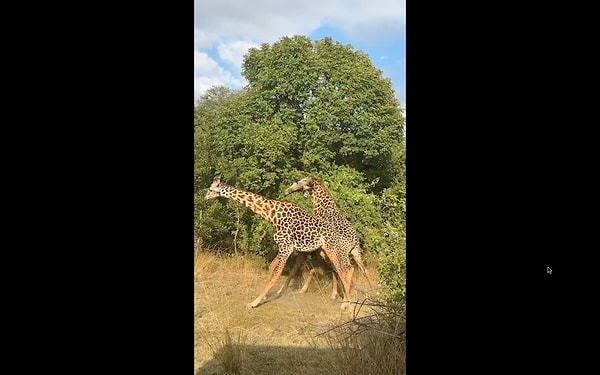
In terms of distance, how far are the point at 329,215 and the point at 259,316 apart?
816mm

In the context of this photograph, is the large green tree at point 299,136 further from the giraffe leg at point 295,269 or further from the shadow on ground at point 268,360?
the shadow on ground at point 268,360

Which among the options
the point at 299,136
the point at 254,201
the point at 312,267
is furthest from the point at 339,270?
the point at 299,136

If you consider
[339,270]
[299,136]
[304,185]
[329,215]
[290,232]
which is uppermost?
[299,136]

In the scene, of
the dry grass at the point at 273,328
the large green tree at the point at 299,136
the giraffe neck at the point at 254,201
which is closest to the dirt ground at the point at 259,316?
the dry grass at the point at 273,328

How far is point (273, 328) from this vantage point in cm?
308

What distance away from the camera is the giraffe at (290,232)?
3.29 meters

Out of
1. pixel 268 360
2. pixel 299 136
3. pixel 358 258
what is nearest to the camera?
pixel 268 360

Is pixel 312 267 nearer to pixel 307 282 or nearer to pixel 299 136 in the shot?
pixel 307 282

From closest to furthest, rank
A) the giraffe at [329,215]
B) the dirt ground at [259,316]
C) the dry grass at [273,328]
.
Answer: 1. the dry grass at [273,328]
2. the dirt ground at [259,316]
3. the giraffe at [329,215]
